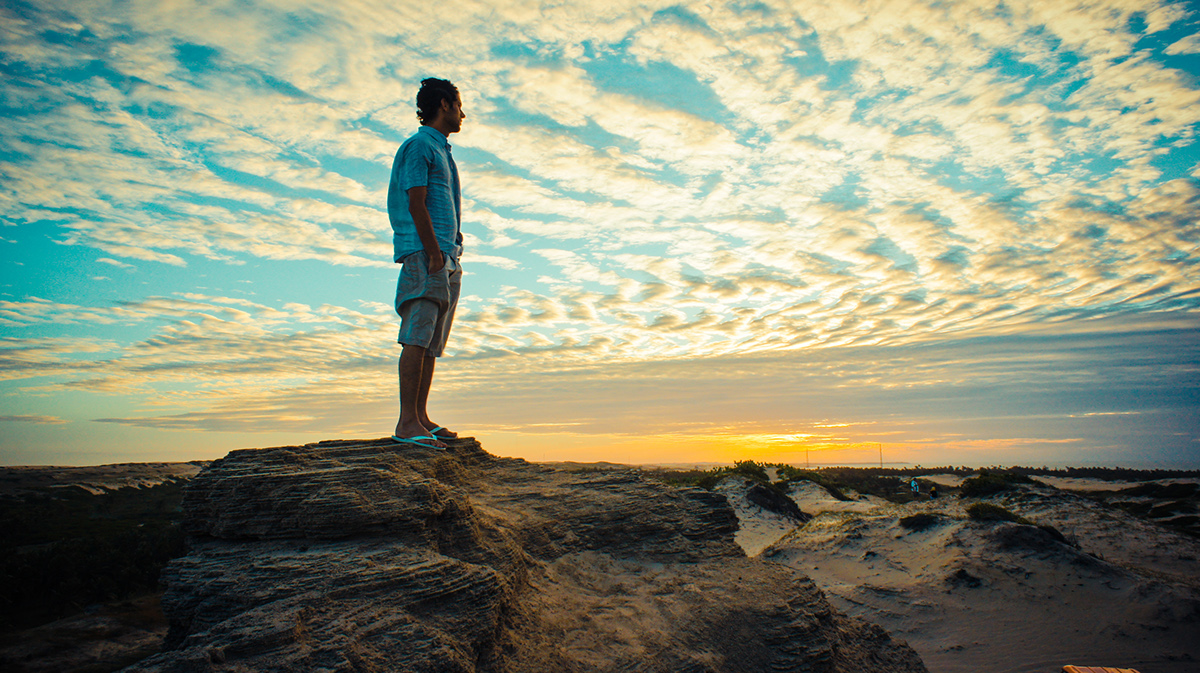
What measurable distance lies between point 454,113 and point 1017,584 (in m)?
15.2

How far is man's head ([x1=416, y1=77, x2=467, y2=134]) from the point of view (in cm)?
578

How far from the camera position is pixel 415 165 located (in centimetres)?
520

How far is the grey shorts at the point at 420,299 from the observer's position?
5207 millimetres

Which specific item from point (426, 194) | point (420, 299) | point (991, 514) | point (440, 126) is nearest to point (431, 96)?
point (440, 126)

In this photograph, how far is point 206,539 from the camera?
4.44 meters

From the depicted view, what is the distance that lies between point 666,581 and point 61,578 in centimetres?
2457

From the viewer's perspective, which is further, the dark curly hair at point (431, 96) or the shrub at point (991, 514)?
the shrub at point (991, 514)

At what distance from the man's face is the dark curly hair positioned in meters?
0.04

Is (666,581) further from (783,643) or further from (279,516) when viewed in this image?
(279,516)

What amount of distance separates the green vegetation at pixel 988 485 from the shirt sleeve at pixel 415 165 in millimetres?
21630

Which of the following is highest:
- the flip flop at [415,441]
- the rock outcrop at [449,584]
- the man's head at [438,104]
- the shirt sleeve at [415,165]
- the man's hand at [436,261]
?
the man's head at [438,104]

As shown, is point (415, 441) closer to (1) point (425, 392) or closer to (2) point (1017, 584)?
(1) point (425, 392)

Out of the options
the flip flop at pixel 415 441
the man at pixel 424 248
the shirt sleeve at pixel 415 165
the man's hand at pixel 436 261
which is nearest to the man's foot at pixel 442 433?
the man at pixel 424 248

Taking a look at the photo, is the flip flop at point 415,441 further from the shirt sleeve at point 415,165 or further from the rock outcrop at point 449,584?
the shirt sleeve at point 415,165
